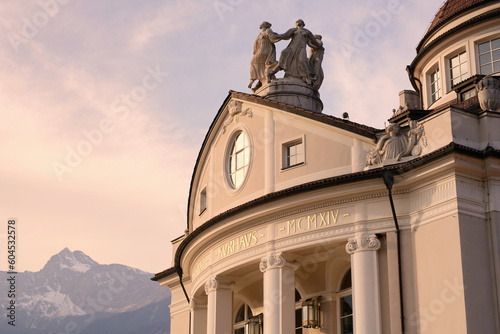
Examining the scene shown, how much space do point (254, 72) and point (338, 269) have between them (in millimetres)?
7588

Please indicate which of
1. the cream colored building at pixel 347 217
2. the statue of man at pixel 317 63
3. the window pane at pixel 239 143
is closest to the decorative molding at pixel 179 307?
the cream colored building at pixel 347 217

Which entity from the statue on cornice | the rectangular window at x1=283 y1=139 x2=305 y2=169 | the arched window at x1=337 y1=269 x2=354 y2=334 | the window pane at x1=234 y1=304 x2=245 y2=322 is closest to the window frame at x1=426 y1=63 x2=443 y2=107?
the rectangular window at x1=283 y1=139 x2=305 y2=169

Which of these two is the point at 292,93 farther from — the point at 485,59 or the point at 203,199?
the point at 485,59

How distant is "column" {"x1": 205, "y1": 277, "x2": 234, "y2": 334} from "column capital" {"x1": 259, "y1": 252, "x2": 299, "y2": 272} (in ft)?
8.62

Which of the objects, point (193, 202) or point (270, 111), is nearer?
point (270, 111)

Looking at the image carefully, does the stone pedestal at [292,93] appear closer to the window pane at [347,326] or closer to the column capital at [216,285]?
the column capital at [216,285]

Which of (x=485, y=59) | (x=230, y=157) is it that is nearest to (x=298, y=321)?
(x=230, y=157)

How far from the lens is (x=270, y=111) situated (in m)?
26.1

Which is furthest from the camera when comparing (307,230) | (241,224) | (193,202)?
(193,202)

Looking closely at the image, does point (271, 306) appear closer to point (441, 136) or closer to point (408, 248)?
point (408, 248)

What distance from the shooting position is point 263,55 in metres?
28.5

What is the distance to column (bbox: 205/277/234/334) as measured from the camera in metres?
25.9

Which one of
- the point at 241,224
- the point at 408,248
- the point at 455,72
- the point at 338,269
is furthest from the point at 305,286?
the point at 455,72

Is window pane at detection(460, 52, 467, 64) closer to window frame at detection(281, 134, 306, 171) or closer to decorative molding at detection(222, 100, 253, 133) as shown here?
decorative molding at detection(222, 100, 253, 133)
